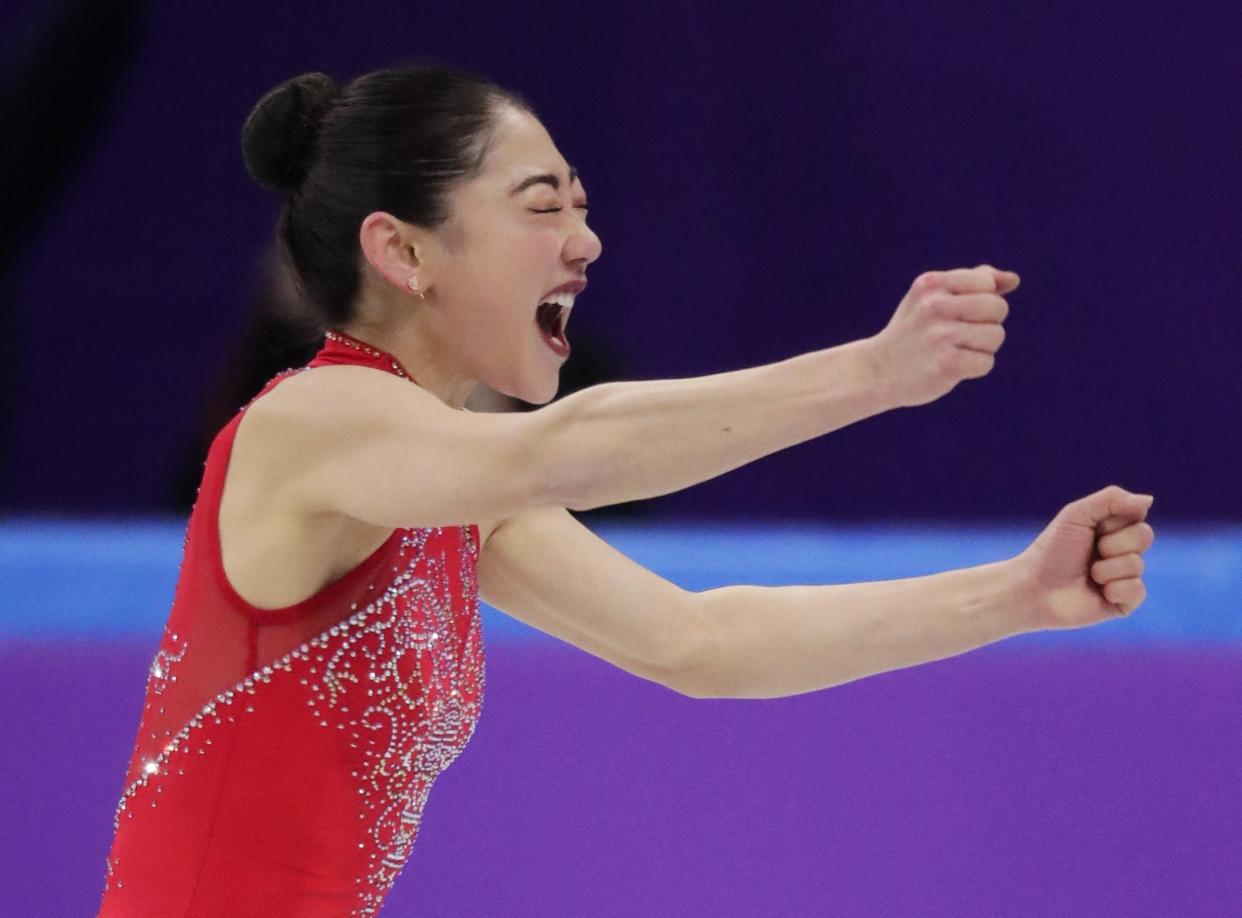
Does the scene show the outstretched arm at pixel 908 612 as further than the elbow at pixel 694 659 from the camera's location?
No

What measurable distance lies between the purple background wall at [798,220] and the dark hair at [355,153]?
1.23 metres

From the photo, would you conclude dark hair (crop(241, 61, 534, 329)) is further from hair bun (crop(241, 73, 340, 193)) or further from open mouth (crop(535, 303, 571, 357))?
open mouth (crop(535, 303, 571, 357))

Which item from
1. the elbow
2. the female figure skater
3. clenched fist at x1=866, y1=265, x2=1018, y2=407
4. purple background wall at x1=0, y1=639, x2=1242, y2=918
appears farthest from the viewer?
purple background wall at x1=0, y1=639, x2=1242, y2=918

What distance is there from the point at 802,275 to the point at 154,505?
1.08m

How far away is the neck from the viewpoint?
4.55ft

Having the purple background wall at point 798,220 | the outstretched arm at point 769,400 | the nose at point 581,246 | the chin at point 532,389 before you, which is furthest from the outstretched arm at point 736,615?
the purple background wall at point 798,220

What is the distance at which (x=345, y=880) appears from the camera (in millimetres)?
1347

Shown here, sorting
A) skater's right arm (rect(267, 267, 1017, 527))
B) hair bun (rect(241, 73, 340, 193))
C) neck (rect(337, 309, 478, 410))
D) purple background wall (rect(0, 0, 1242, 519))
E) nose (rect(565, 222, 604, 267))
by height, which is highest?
purple background wall (rect(0, 0, 1242, 519))

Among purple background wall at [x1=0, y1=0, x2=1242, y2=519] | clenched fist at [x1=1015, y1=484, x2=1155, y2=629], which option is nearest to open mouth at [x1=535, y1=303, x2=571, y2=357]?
clenched fist at [x1=1015, y1=484, x2=1155, y2=629]

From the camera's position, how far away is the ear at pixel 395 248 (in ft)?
4.38

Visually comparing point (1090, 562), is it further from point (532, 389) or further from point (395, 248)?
point (395, 248)

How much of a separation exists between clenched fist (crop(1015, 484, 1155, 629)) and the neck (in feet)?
1.63

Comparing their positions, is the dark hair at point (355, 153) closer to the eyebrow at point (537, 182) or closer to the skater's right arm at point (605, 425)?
the eyebrow at point (537, 182)

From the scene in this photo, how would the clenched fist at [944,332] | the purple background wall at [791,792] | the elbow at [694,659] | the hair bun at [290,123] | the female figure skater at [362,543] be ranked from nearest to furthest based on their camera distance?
the clenched fist at [944,332] → the female figure skater at [362,543] → the hair bun at [290,123] → the elbow at [694,659] → the purple background wall at [791,792]
